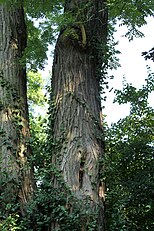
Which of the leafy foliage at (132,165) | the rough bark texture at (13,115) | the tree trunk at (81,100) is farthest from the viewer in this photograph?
the leafy foliage at (132,165)

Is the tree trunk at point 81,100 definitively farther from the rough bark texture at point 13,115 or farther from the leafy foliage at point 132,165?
the rough bark texture at point 13,115

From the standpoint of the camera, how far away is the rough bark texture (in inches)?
197

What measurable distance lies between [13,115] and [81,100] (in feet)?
Result: 3.35

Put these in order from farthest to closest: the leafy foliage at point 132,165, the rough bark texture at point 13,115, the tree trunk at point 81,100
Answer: the leafy foliage at point 132,165 < the rough bark texture at point 13,115 < the tree trunk at point 81,100

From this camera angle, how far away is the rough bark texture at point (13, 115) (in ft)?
16.4

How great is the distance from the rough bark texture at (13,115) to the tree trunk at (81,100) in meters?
0.51

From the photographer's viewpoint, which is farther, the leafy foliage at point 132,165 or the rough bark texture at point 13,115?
the leafy foliage at point 132,165

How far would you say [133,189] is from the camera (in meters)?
6.14

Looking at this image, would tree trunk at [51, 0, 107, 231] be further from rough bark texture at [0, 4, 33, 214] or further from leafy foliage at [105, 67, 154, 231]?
rough bark texture at [0, 4, 33, 214]

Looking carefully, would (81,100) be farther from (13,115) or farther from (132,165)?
(132,165)

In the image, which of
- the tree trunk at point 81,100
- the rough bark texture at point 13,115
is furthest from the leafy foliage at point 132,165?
the rough bark texture at point 13,115

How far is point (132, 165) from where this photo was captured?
686 centimetres

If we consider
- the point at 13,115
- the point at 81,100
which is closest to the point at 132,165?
the point at 81,100

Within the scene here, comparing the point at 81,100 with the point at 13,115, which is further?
the point at 13,115
